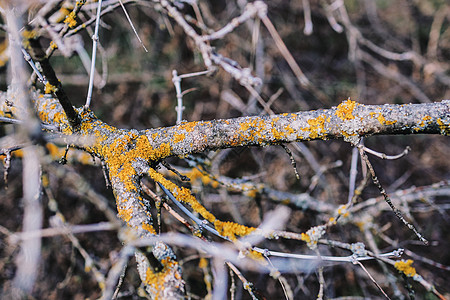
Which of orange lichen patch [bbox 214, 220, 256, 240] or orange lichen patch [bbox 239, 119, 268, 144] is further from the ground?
orange lichen patch [bbox 239, 119, 268, 144]

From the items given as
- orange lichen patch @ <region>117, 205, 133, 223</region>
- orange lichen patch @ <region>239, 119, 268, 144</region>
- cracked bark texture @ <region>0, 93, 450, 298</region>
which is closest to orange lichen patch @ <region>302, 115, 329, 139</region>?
cracked bark texture @ <region>0, 93, 450, 298</region>

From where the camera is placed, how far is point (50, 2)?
135 centimetres

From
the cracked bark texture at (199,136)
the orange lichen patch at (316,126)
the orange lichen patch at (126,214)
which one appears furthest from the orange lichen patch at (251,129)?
the orange lichen patch at (126,214)

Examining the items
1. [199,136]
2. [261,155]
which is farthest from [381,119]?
[261,155]

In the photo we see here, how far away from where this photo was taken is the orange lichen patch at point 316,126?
3.07 ft

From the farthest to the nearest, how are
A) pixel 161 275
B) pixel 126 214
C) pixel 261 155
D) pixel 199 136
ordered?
pixel 261 155 → pixel 199 136 → pixel 126 214 → pixel 161 275

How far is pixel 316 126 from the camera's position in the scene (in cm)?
94

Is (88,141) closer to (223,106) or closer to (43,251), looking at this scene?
(43,251)

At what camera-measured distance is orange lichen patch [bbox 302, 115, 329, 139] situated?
936mm

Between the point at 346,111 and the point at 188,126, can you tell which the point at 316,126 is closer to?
the point at 346,111

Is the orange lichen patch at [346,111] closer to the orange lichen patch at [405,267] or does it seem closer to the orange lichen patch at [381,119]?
the orange lichen patch at [381,119]

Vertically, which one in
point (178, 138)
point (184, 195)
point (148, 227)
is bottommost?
point (148, 227)

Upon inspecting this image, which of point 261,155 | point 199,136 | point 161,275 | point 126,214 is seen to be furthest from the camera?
point 261,155

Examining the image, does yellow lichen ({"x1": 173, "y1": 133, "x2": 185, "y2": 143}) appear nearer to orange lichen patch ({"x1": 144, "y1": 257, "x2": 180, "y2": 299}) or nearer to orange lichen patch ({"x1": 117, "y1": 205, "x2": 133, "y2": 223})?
orange lichen patch ({"x1": 117, "y1": 205, "x2": 133, "y2": 223})
